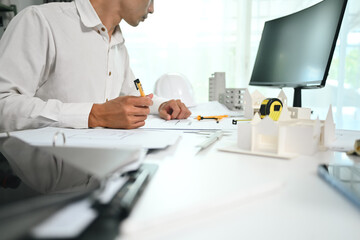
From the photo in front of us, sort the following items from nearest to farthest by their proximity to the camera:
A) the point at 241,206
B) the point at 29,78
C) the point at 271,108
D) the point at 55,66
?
the point at 241,206 → the point at 271,108 → the point at 29,78 → the point at 55,66

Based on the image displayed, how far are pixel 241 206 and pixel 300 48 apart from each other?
0.94 m

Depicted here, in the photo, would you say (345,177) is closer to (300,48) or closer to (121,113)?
(121,113)

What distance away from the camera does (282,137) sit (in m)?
0.47

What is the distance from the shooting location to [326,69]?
853 millimetres

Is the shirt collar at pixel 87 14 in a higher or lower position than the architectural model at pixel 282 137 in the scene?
higher

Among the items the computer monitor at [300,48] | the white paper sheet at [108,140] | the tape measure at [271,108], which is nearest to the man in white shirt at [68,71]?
the white paper sheet at [108,140]

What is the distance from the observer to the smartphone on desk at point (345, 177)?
28 centimetres

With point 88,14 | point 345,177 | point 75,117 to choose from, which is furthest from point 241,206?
point 88,14

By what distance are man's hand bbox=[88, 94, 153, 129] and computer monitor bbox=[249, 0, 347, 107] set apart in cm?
60

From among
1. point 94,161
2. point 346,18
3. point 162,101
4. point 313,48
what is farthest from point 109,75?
point 346,18

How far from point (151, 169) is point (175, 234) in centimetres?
16

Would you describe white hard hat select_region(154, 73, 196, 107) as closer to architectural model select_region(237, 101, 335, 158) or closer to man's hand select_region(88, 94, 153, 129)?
man's hand select_region(88, 94, 153, 129)

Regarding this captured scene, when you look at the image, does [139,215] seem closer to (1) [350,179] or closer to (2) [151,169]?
(2) [151,169]

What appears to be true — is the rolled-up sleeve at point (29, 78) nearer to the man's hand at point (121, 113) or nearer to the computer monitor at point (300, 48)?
the man's hand at point (121, 113)
